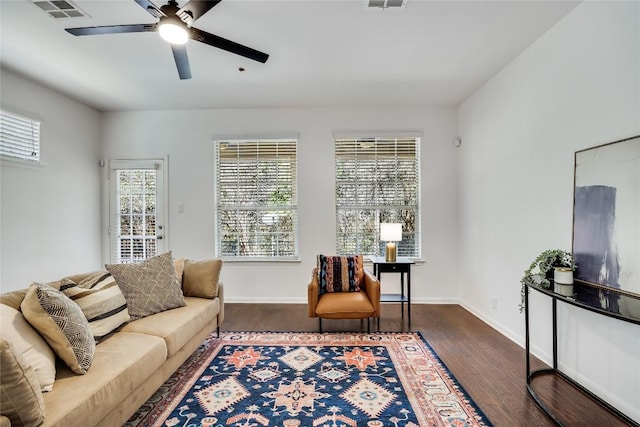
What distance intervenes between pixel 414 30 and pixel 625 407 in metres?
3.02

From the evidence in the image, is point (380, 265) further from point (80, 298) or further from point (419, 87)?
point (80, 298)

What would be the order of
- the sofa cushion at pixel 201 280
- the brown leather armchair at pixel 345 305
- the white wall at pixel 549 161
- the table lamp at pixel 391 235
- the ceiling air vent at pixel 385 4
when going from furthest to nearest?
the table lamp at pixel 391 235, the brown leather armchair at pixel 345 305, the sofa cushion at pixel 201 280, the ceiling air vent at pixel 385 4, the white wall at pixel 549 161

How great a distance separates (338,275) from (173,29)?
8.82ft

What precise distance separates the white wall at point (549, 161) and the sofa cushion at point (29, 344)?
322 centimetres

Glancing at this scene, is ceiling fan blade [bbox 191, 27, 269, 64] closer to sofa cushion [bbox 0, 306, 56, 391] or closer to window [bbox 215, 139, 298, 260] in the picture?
sofa cushion [bbox 0, 306, 56, 391]

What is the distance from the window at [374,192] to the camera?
4438 mm

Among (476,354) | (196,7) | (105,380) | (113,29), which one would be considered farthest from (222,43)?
(476,354)

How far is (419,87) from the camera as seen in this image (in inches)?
146

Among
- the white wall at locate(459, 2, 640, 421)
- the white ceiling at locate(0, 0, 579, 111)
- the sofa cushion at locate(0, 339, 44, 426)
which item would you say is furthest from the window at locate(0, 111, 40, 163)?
the white wall at locate(459, 2, 640, 421)

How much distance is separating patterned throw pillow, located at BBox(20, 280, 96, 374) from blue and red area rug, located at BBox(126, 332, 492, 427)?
1.95ft

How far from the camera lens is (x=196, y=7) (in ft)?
6.28

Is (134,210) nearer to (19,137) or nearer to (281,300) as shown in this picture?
(19,137)

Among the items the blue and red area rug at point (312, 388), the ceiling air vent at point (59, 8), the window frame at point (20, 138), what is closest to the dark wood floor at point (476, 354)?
the blue and red area rug at point (312, 388)

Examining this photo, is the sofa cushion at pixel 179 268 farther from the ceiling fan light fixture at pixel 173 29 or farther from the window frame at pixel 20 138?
the window frame at pixel 20 138
